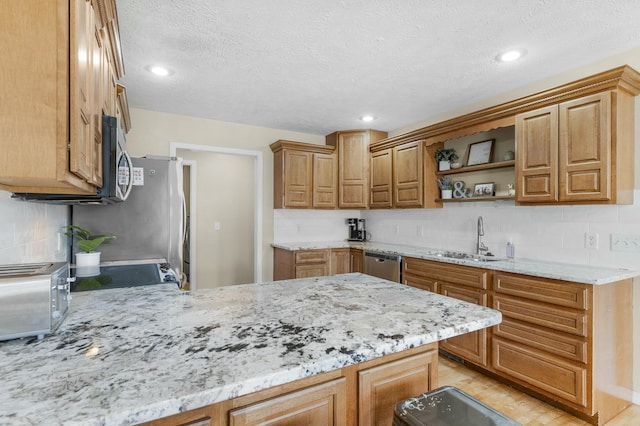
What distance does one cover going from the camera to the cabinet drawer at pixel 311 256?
3912mm

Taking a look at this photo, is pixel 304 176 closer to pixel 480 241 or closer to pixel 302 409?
pixel 480 241

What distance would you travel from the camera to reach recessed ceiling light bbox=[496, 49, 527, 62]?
2.28 metres

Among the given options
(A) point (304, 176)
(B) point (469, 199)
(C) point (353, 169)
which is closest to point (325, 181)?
(A) point (304, 176)

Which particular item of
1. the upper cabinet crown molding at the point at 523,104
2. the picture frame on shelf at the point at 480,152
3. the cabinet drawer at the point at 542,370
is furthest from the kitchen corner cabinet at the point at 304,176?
the cabinet drawer at the point at 542,370

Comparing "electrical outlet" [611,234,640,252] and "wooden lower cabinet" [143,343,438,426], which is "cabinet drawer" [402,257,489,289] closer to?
"electrical outlet" [611,234,640,252]

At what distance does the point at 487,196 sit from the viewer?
10.2 feet

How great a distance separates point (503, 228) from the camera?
10.1ft

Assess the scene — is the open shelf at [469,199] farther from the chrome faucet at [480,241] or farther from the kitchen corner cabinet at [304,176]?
the kitchen corner cabinet at [304,176]

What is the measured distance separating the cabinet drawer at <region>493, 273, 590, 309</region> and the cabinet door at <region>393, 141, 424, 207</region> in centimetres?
134

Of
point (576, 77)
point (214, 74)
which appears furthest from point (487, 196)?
point (214, 74)

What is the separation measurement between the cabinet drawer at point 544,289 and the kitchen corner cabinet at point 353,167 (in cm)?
214

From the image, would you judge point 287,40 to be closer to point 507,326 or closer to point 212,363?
point 212,363

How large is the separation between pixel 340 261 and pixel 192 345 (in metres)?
3.34

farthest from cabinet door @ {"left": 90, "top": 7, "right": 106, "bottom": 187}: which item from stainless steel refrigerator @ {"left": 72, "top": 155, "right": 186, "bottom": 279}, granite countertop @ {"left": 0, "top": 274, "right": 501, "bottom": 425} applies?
stainless steel refrigerator @ {"left": 72, "top": 155, "right": 186, "bottom": 279}
